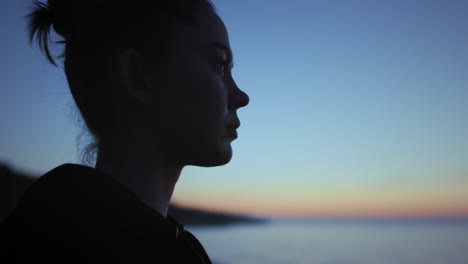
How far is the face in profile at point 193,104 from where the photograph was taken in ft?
3.99

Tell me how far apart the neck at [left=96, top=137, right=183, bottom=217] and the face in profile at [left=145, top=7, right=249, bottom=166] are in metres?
0.07

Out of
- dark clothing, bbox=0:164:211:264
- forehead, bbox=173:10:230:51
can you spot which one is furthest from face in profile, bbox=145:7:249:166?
dark clothing, bbox=0:164:211:264

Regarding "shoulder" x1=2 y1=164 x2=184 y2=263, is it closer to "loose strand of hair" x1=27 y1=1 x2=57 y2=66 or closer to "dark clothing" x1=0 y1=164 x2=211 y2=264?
"dark clothing" x1=0 y1=164 x2=211 y2=264

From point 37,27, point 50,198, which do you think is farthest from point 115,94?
point 37,27

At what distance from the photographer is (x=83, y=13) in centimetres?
130

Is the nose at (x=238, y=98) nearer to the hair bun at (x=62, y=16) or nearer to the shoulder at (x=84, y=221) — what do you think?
the shoulder at (x=84, y=221)

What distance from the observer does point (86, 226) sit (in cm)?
86

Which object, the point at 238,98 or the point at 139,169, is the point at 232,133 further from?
the point at 139,169

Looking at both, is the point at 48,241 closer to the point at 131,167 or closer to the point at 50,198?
the point at 50,198

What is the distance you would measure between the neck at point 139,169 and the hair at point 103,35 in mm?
129

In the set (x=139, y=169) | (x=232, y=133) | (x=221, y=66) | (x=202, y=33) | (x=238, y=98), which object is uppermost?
(x=202, y=33)

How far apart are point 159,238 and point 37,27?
3.81 feet

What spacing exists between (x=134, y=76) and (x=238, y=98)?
43 cm

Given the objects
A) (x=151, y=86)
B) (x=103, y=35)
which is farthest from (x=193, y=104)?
(x=103, y=35)
